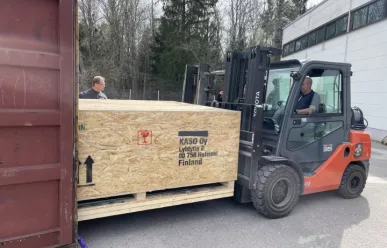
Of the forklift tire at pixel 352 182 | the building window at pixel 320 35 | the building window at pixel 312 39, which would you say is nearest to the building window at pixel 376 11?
the building window at pixel 320 35

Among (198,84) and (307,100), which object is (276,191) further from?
(198,84)

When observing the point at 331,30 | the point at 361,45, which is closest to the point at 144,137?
the point at 361,45

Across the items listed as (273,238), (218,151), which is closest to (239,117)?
(218,151)

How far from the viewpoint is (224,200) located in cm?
473

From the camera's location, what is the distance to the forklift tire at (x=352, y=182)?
4961mm

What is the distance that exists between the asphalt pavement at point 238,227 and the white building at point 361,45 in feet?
29.6

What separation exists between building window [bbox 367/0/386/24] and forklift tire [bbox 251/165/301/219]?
11.2 metres

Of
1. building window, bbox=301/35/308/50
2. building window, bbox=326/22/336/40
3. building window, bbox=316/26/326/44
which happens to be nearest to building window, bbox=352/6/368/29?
building window, bbox=326/22/336/40

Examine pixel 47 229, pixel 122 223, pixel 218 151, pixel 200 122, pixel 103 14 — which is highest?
pixel 103 14

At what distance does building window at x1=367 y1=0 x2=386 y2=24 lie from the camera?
11.9 m

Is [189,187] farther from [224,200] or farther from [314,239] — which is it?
[314,239]

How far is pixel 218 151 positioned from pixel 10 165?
2291 millimetres

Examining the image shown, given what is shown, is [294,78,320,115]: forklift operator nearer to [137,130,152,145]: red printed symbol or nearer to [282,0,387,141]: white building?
[137,130,152,145]: red printed symbol

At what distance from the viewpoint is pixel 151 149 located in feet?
10.9
